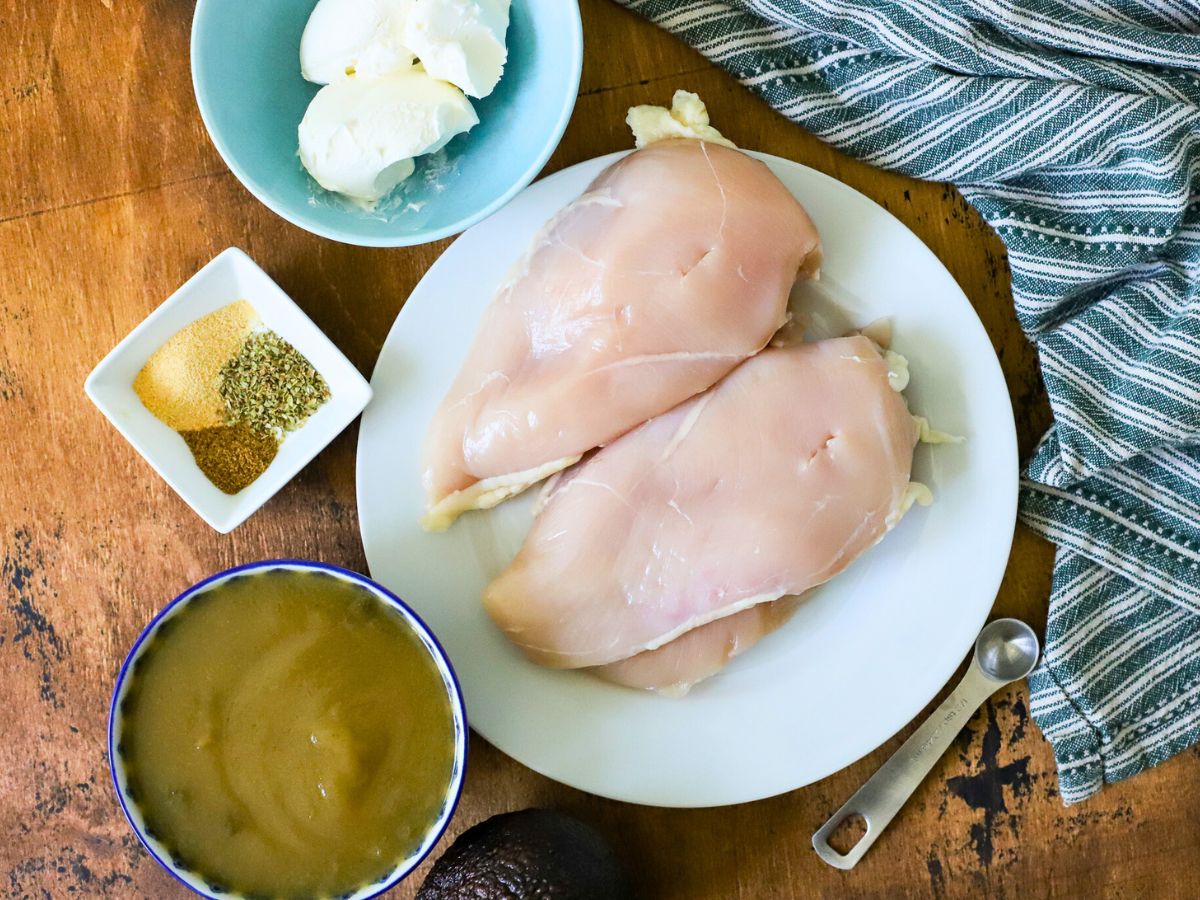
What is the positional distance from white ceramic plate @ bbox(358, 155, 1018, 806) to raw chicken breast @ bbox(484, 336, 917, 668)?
0.07 m

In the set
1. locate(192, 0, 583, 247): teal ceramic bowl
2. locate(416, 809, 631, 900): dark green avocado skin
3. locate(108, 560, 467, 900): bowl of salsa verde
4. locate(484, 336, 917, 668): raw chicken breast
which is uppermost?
locate(192, 0, 583, 247): teal ceramic bowl

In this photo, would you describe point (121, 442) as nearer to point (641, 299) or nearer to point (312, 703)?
point (312, 703)

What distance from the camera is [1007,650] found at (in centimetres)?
131

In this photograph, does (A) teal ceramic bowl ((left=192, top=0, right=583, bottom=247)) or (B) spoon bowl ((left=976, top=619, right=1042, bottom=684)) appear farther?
(B) spoon bowl ((left=976, top=619, right=1042, bottom=684))

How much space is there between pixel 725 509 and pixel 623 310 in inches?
11.2

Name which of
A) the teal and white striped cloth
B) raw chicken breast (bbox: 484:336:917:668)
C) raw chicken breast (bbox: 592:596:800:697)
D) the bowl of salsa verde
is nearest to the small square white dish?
the bowl of salsa verde

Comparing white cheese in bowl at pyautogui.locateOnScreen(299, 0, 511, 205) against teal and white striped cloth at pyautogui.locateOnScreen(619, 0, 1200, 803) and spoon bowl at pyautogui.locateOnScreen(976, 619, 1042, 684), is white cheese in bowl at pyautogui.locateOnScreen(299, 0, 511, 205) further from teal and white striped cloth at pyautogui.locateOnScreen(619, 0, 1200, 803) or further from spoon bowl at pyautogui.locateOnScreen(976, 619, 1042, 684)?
spoon bowl at pyautogui.locateOnScreen(976, 619, 1042, 684)

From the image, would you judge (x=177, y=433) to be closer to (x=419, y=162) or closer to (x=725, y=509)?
(x=419, y=162)

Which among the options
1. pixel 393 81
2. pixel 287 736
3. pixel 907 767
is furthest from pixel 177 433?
pixel 907 767

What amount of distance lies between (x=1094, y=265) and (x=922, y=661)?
22.9 inches

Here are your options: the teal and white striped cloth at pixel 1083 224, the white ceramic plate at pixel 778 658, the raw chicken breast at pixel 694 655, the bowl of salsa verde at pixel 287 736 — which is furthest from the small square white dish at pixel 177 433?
the teal and white striped cloth at pixel 1083 224

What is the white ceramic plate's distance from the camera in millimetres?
1227

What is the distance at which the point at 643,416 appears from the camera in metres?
1.23

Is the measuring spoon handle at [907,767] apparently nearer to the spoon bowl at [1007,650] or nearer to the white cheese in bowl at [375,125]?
the spoon bowl at [1007,650]
